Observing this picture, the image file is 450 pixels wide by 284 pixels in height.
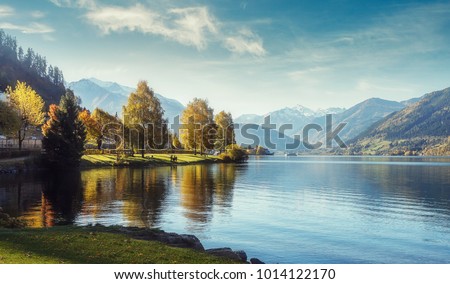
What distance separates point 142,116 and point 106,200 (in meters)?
79.7

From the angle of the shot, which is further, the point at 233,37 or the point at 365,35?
the point at 233,37

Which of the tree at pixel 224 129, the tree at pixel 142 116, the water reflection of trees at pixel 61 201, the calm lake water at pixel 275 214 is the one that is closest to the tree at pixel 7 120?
the calm lake water at pixel 275 214

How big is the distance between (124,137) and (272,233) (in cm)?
10426

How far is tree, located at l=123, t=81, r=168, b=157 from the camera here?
12731 centimetres

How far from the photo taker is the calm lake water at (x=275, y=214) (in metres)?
29.0

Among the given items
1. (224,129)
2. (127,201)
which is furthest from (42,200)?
(224,129)

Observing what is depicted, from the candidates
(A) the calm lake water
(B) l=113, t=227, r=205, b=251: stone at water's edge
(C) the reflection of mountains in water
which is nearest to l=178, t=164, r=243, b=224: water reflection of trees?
(C) the reflection of mountains in water

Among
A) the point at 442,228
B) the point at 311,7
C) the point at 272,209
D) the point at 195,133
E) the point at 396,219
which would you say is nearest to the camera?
the point at 311,7

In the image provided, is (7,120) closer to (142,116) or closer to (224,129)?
(142,116)

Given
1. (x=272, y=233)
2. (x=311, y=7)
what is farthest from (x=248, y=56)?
(x=272, y=233)

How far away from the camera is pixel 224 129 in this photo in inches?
6727

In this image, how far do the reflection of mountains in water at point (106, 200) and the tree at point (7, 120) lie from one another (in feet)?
77.7

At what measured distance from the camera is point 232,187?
67.6 metres
